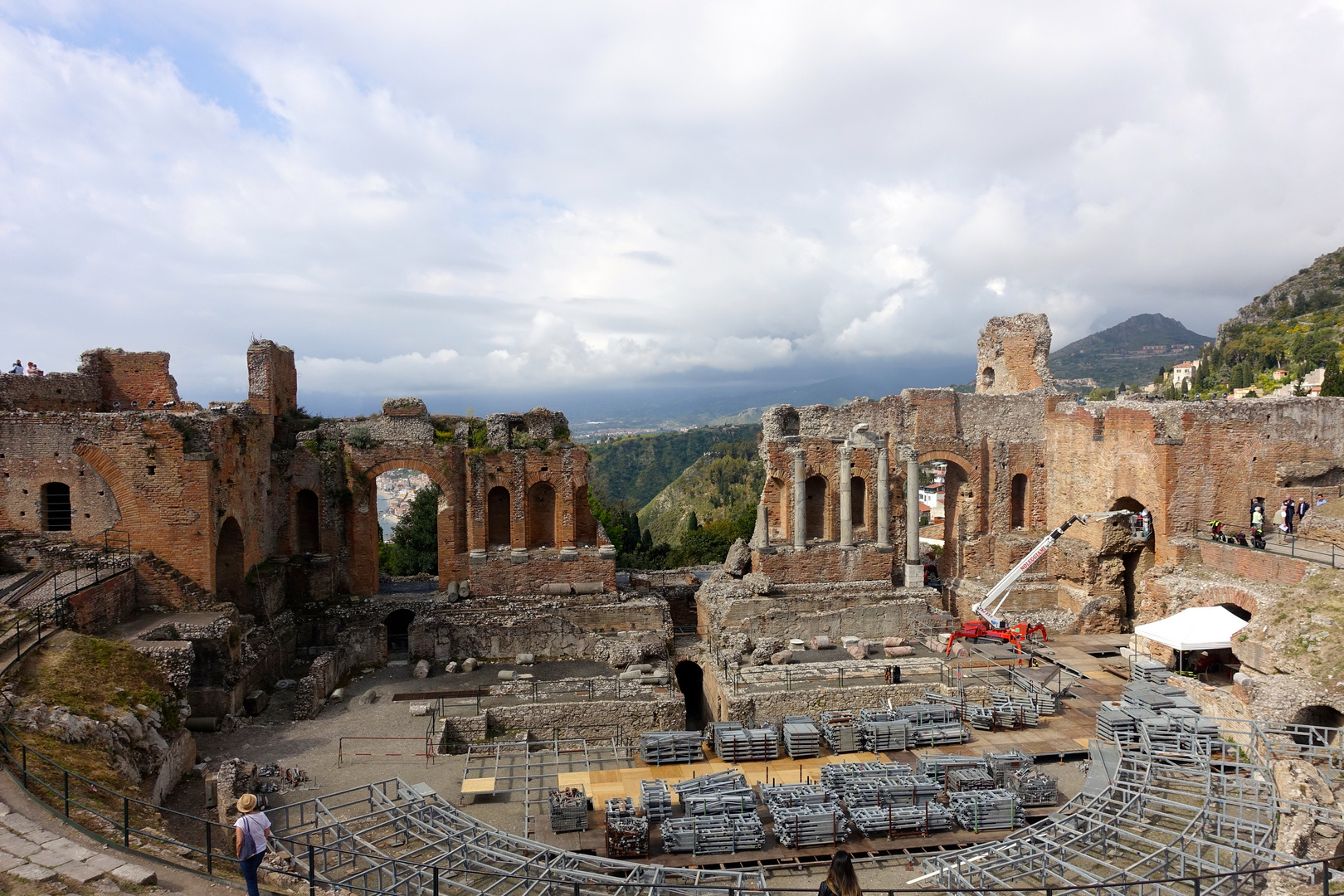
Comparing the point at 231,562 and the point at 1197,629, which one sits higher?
the point at 231,562

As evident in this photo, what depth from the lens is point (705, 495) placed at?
8800 cm

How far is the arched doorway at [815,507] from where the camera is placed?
28125 millimetres

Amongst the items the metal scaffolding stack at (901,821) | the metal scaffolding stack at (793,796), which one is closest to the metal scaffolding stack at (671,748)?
the metal scaffolding stack at (793,796)

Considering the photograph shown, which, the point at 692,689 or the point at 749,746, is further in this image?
the point at 692,689

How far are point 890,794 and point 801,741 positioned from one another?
3.04 meters

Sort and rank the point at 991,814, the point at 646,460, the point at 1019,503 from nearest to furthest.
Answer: the point at 991,814 → the point at 1019,503 → the point at 646,460


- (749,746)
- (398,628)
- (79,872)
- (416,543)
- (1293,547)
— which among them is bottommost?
(749,746)

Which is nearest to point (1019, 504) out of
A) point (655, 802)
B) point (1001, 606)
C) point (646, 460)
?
point (1001, 606)

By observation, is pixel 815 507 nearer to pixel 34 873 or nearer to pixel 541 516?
pixel 541 516

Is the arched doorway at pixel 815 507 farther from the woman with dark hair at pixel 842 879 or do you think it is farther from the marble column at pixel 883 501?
the woman with dark hair at pixel 842 879

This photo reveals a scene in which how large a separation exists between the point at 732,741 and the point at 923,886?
216 inches

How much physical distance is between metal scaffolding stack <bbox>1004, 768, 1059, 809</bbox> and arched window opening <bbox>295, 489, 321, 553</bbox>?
67.1ft

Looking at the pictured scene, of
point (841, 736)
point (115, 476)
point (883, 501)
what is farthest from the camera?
point (883, 501)

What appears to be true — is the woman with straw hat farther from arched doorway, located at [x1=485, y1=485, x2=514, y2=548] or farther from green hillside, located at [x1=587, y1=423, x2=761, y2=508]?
green hillside, located at [x1=587, y1=423, x2=761, y2=508]
